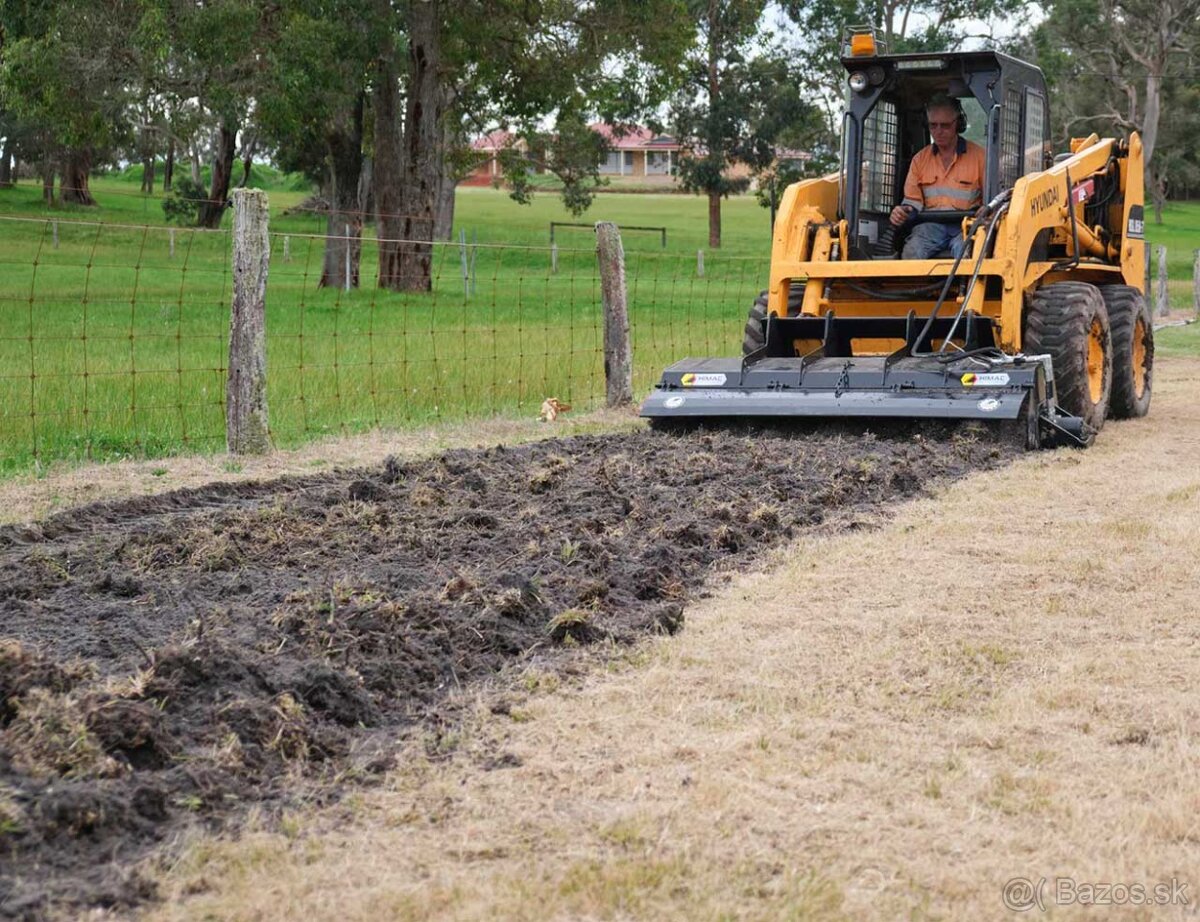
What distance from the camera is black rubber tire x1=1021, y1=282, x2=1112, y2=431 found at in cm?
1076

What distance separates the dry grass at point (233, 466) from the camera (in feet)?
26.7

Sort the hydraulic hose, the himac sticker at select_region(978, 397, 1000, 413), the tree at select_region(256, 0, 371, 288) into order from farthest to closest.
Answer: the tree at select_region(256, 0, 371, 288), the hydraulic hose, the himac sticker at select_region(978, 397, 1000, 413)

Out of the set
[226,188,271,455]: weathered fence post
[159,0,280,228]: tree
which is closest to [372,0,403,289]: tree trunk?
[159,0,280,228]: tree

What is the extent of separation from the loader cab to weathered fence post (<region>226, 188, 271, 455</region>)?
14.9 feet

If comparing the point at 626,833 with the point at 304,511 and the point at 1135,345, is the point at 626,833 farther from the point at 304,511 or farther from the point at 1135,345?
the point at 1135,345

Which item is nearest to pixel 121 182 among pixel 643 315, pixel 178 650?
pixel 643 315

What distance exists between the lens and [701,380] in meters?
10.8

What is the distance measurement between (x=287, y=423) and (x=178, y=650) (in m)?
6.41

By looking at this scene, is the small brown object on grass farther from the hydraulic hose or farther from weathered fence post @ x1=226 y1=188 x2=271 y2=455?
the hydraulic hose

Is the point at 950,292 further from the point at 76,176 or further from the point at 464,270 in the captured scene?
the point at 76,176

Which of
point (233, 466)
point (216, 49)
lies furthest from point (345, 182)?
point (233, 466)

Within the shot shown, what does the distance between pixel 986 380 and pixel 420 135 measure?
19730 mm

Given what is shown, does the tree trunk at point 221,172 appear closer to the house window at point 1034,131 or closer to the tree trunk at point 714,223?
the tree trunk at point 714,223

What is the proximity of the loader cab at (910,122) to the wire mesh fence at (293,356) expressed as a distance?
2.67m
